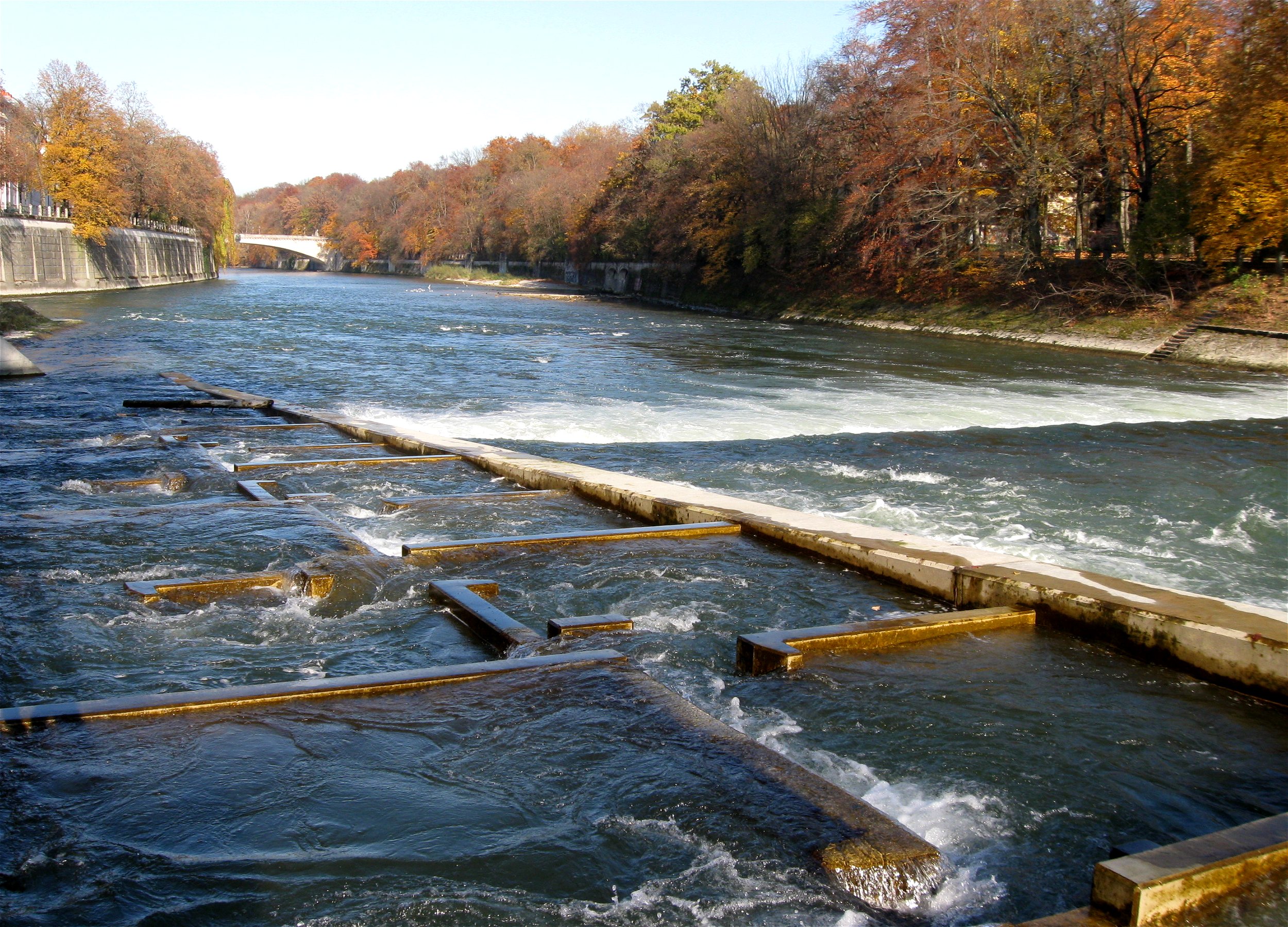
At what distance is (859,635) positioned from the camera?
659 cm

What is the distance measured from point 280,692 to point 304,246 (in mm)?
159104

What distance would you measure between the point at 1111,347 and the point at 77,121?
6333 centimetres

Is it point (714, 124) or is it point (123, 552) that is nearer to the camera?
point (123, 552)

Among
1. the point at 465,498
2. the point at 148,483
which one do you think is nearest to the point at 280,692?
the point at 465,498

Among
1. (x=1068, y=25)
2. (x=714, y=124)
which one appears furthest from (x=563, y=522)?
(x=714, y=124)

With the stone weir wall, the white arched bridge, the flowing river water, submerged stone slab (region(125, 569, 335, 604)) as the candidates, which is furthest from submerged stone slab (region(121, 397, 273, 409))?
the white arched bridge

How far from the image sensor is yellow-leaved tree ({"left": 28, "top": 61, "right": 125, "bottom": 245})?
64312 millimetres

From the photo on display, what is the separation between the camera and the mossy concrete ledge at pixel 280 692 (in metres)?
5.09

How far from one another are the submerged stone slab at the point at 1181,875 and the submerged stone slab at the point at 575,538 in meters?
5.81

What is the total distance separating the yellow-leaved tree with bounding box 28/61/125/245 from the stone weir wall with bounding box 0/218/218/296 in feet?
5.64

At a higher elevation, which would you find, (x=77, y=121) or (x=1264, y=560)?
(x=77, y=121)

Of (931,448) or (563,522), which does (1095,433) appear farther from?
(563,522)

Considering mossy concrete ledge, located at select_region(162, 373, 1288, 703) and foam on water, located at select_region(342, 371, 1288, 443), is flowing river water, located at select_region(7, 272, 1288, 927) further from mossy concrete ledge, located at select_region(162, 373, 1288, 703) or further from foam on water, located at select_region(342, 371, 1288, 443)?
foam on water, located at select_region(342, 371, 1288, 443)

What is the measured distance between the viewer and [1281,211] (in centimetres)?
3259
